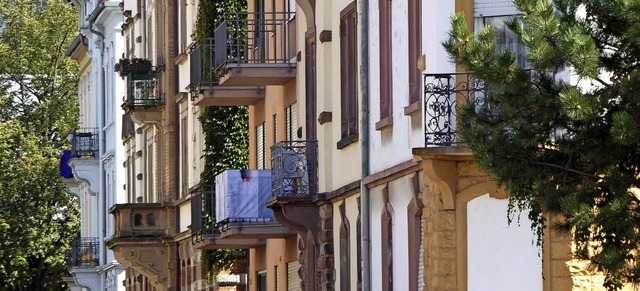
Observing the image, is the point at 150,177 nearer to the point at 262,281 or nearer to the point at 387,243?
the point at 262,281

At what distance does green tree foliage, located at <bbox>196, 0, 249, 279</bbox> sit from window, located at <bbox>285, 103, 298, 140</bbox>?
4.44 metres

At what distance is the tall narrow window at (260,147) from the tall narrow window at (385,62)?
456 inches

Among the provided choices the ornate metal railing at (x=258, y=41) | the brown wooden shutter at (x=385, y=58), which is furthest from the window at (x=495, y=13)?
the ornate metal railing at (x=258, y=41)

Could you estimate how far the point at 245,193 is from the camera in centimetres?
3519

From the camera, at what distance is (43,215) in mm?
75812

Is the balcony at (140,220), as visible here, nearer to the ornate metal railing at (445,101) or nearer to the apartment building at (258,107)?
the apartment building at (258,107)

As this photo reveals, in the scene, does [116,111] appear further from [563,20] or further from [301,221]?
[563,20]

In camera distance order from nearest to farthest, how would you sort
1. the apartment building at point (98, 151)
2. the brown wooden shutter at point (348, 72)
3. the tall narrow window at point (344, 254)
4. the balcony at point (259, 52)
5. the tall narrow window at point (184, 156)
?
the brown wooden shutter at point (348, 72) < the tall narrow window at point (344, 254) < the balcony at point (259, 52) < the tall narrow window at point (184, 156) < the apartment building at point (98, 151)

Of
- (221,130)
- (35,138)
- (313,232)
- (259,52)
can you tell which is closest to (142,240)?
(221,130)

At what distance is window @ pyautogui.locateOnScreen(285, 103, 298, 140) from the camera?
34.9 meters

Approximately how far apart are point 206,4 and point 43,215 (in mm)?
37092

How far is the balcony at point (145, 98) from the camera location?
5094 cm

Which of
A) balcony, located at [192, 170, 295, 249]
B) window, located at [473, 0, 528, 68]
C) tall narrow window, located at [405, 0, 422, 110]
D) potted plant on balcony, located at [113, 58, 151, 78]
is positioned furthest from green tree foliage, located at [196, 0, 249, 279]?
window, located at [473, 0, 528, 68]

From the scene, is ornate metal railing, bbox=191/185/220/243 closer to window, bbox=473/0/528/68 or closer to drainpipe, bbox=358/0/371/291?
drainpipe, bbox=358/0/371/291
